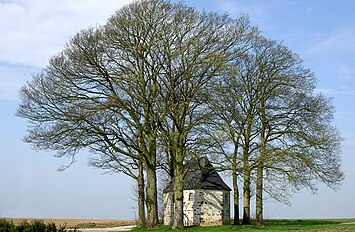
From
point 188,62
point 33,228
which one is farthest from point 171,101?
point 33,228

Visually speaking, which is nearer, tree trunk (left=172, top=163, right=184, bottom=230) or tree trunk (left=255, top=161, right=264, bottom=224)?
tree trunk (left=172, top=163, right=184, bottom=230)

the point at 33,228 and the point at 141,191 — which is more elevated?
the point at 141,191

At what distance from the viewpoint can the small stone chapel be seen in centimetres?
3956

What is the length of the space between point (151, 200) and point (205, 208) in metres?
5.34

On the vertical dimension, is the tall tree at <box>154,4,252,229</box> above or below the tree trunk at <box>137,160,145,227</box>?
above

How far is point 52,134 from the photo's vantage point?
1291 inches

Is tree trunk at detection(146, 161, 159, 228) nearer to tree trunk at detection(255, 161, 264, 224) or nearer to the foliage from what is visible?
tree trunk at detection(255, 161, 264, 224)

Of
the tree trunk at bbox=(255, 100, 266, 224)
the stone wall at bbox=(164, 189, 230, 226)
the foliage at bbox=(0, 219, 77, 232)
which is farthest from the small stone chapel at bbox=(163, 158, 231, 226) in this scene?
the foliage at bbox=(0, 219, 77, 232)

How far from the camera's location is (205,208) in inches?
1566

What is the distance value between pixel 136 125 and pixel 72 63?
627 cm

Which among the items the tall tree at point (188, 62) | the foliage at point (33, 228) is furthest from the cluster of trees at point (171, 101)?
the foliage at point (33, 228)

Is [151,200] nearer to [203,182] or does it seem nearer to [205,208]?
[205,208]

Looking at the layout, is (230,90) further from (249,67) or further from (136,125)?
(136,125)

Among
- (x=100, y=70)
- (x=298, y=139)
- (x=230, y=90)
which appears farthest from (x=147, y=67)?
(x=298, y=139)
